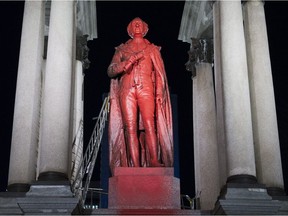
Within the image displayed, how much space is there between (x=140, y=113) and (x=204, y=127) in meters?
9.43

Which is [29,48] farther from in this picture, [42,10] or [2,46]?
[2,46]

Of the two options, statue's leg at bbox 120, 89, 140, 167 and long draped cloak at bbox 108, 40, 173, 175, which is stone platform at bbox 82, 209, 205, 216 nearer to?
long draped cloak at bbox 108, 40, 173, 175

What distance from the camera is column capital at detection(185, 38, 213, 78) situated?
4400 cm

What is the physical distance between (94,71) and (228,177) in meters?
28.1

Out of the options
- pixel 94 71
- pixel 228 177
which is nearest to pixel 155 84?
pixel 228 177

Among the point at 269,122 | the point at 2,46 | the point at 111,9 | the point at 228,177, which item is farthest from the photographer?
the point at 2,46

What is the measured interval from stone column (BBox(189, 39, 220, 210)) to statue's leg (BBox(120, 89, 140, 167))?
8.76 m

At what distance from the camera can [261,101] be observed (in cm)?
3547

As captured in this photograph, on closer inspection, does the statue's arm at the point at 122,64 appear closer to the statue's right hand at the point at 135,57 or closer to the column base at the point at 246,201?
the statue's right hand at the point at 135,57

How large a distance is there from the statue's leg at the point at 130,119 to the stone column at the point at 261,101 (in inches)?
244

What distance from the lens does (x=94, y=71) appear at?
5856 cm

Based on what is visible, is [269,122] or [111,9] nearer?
[269,122]

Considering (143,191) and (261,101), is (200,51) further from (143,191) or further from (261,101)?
(143,191)

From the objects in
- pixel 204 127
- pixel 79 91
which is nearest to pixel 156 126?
pixel 204 127
